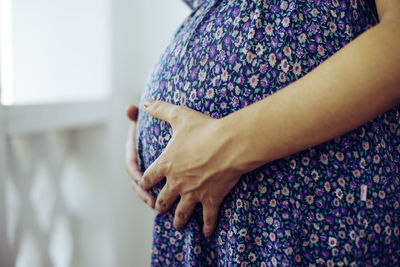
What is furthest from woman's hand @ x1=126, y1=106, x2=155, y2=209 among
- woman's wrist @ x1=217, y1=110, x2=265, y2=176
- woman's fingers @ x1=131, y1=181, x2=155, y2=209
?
woman's wrist @ x1=217, y1=110, x2=265, y2=176

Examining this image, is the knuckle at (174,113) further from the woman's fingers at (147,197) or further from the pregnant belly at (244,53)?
the woman's fingers at (147,197)

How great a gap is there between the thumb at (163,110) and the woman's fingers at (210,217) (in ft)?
0.51

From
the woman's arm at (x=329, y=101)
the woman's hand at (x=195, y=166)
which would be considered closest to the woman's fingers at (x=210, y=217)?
the woman's hand at (x=195, y=166)

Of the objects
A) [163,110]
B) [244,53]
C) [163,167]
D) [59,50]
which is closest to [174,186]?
[163,167]

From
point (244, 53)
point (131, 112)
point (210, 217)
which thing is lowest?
point (210, 217)

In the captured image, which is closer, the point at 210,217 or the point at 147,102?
the point at 210,217

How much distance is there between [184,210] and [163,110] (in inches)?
7.1

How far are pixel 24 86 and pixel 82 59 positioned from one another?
0.27 m

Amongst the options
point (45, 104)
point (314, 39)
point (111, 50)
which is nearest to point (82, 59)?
point (111, 50)

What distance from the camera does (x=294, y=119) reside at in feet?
1.70

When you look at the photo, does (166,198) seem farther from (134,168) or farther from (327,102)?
(327,102)

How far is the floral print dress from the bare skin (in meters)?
0.04

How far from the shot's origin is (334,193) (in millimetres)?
562

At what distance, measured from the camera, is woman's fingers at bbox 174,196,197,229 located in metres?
0.62
